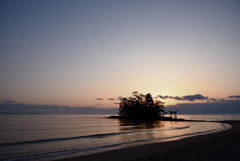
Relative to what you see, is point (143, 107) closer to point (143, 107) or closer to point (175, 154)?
point (143, 107)

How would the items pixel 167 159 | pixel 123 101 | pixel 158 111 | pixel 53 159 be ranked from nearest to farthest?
pixel 167 159 < pixel 53 159 < pixel 158 111 < pixel 123 101

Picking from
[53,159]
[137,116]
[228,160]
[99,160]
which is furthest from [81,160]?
[137,116]

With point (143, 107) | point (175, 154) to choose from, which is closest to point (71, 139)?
point (175, 154)

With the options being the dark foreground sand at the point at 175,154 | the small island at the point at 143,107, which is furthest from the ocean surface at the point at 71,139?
the small island at the point at 143,107

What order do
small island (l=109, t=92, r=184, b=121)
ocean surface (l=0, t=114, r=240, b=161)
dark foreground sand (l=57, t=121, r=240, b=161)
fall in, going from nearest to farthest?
dark foreground sand (l=57, t=121, r=240, b=161), ocean surface (l=0, t=114, r=240, b=161), small island (l=109, t=92, r=184, b=121)

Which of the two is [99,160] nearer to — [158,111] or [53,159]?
[53,159]

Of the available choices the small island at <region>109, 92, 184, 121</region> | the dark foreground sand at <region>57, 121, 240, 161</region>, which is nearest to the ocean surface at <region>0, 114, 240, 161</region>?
the dark foreground sand at <region>57, 121, 240, 161</region>

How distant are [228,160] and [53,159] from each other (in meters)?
9.85

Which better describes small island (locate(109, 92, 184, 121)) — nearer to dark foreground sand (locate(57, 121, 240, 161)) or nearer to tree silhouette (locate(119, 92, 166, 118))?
tree silhouette (locate(119, 92, 166, 118))

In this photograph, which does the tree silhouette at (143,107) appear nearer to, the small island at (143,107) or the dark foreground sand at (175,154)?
the small island at (143,107)

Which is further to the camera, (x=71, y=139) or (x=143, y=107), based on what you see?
(x=143, y=107)

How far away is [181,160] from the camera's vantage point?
10984 millimetres

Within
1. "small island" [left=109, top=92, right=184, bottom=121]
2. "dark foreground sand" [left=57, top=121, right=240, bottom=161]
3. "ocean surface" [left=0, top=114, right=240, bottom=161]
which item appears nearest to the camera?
"dark foreground sand" [left=57, top=121, right=240, bottom=161]

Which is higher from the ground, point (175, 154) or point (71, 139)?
point (175, 154)
